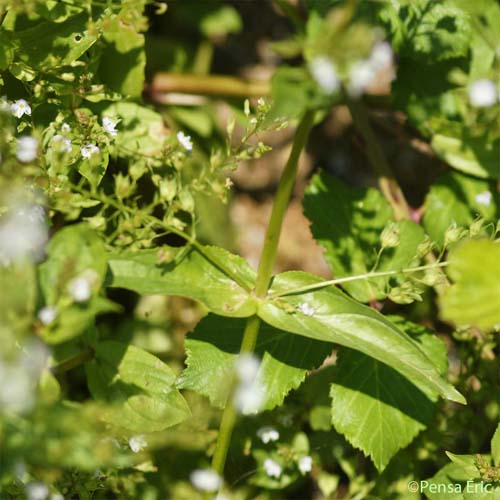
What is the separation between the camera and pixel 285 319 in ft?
6.37

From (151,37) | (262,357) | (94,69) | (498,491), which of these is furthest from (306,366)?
(151,37)

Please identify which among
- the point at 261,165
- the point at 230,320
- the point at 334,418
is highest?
the point at 230,320

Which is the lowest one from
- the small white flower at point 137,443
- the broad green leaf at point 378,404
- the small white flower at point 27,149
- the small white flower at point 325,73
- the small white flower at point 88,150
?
the small white flower at point 137,443

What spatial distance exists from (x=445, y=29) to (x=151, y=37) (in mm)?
1375

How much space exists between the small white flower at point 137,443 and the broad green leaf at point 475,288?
0.86 m

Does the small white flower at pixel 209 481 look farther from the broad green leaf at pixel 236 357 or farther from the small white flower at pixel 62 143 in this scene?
the small white flower at pixel 62 143

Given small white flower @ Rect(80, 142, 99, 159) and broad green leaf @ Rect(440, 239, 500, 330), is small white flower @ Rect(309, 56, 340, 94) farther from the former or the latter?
small white flower @ Rect(80, 142, 99, 159)

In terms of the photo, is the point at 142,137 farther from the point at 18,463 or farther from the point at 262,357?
the point at 18,463

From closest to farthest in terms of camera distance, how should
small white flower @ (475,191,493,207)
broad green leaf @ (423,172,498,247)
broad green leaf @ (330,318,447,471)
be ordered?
broad green leaf @ (330,318,447,471) < small white flower @ (475,191,493,207) < broad green leaf @ (423,172,498,247)

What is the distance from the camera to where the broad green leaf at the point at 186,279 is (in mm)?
1897

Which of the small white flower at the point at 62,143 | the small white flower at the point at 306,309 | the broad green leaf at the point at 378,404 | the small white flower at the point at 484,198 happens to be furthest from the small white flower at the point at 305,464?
the small white flower at the point at 62,143

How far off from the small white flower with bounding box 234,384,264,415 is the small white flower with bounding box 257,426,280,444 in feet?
1.22

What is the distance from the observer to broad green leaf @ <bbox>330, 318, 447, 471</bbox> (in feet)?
7.09

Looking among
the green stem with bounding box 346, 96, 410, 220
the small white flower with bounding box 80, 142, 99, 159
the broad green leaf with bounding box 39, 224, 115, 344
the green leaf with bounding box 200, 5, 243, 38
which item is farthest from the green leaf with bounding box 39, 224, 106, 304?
the green leaf with bounding box 200, 5, 243, 38
